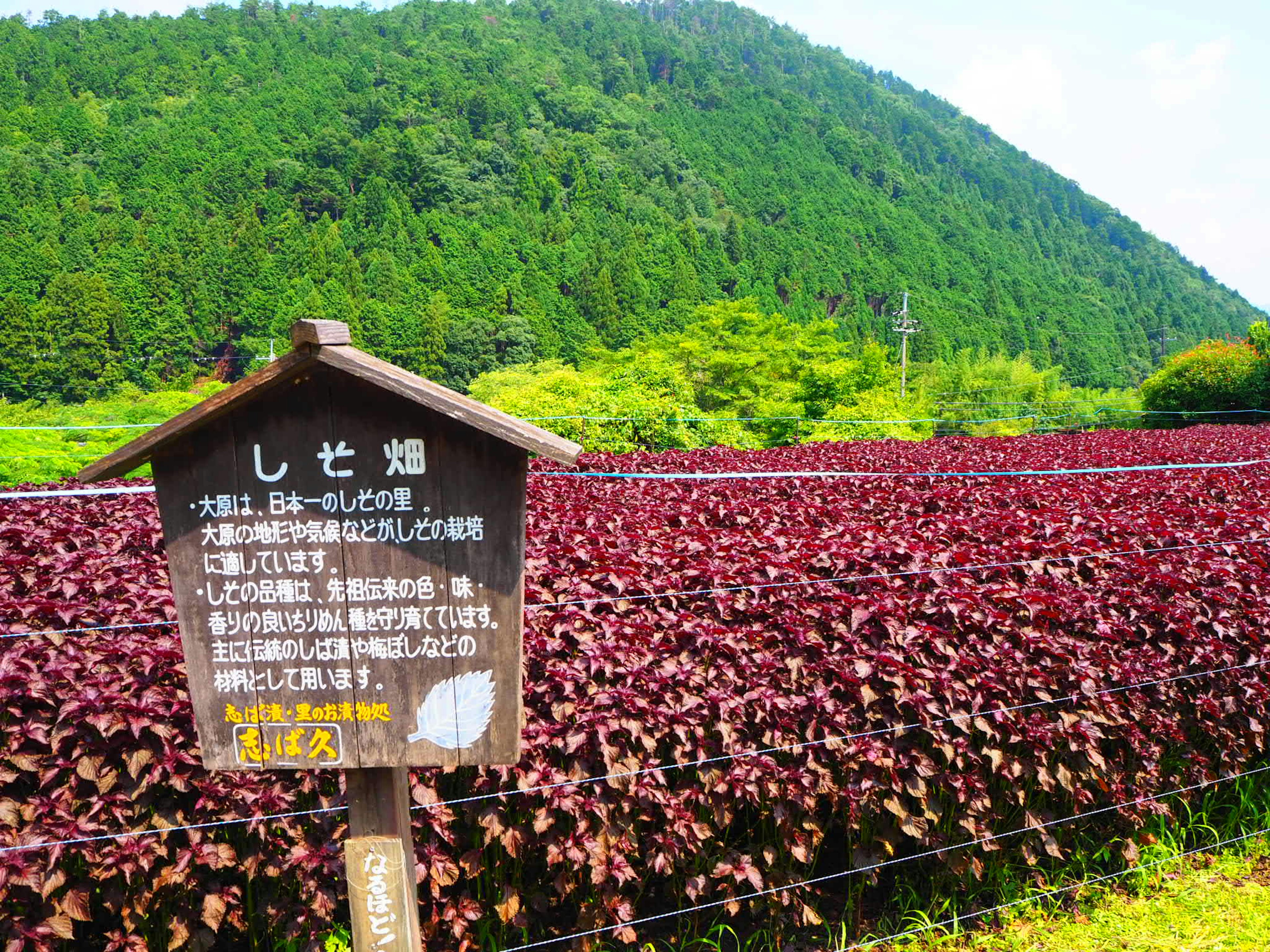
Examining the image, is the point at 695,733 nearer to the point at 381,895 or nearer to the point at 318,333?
the point at 381,895

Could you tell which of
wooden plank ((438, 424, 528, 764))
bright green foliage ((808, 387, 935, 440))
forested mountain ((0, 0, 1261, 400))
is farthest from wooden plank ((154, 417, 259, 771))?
forested mountain ((0, 0, 1261, 400))

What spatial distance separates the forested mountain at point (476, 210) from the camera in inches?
2283

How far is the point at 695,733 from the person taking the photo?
2848 millimetres

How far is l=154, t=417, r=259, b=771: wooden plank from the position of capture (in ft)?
6.28

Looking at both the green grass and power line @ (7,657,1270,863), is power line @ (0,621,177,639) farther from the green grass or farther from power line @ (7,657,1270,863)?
the green grass

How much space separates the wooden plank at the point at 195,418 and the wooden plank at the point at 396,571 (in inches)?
4.2

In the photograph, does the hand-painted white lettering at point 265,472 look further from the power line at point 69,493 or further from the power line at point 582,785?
the power line at point 582,785

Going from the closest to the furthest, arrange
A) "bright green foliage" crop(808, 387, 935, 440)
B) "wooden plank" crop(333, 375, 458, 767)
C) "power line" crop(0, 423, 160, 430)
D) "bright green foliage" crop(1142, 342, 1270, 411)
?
"wooden plank" crop(333, 375, 458, 767), "power line" crop(0, 423, 160, 430), "bright green foliage" crop(808, 387, 935, 440), "bright green foliage" crop(1142, 342, 1270, 411)

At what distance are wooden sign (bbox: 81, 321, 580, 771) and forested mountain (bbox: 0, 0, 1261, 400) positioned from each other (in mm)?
55031

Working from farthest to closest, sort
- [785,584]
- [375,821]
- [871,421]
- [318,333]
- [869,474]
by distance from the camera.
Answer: [871,421], [869,474], [785,584], [375,821], [318,333]

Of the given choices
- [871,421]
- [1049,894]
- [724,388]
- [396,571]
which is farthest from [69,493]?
[724,388]

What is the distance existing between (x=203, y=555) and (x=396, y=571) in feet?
1.26

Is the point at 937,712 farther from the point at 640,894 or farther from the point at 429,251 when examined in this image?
the point at 429,251

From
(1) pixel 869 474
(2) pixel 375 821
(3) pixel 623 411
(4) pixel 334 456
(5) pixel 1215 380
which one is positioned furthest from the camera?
(5) pixel 1215 380
